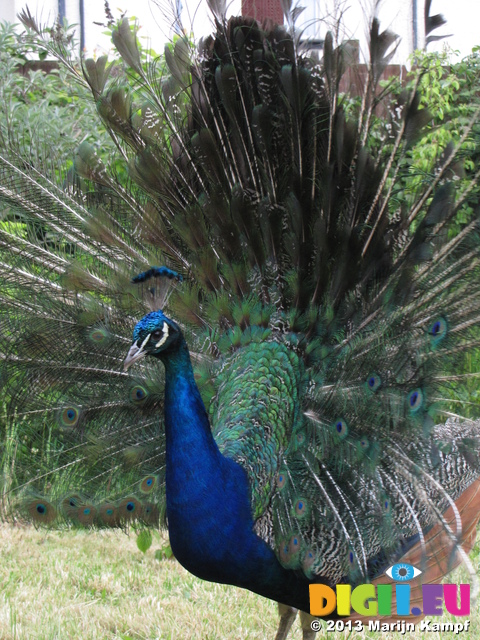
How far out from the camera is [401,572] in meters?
2.68

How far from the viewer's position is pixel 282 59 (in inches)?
111

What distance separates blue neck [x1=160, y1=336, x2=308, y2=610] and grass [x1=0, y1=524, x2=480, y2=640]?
947 mm

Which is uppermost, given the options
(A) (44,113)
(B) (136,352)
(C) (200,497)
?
(A) (44,113)

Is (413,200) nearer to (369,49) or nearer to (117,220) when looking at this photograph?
(369,49)

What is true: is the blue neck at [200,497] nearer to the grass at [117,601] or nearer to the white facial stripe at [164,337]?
the white facial stripe at [164,337]

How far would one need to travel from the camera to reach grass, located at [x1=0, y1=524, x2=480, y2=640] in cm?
321

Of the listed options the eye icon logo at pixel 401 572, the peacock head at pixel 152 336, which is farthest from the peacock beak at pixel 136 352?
the eye icon logo at pixel 401 572

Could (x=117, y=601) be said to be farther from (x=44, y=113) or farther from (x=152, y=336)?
A: (x=44, y=113)

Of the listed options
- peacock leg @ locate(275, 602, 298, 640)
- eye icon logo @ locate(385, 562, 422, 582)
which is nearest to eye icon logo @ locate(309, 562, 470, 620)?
eye icon logo @ locate(385, 562, 422, 582)

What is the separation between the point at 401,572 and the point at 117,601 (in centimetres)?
152

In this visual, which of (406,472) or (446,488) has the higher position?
(406,472)

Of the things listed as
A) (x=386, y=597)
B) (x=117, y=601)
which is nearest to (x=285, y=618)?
(x=386, y=597)

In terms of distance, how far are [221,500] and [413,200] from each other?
1.37 metres

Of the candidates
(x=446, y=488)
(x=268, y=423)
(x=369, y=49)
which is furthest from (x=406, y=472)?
(x=369, y=49)
